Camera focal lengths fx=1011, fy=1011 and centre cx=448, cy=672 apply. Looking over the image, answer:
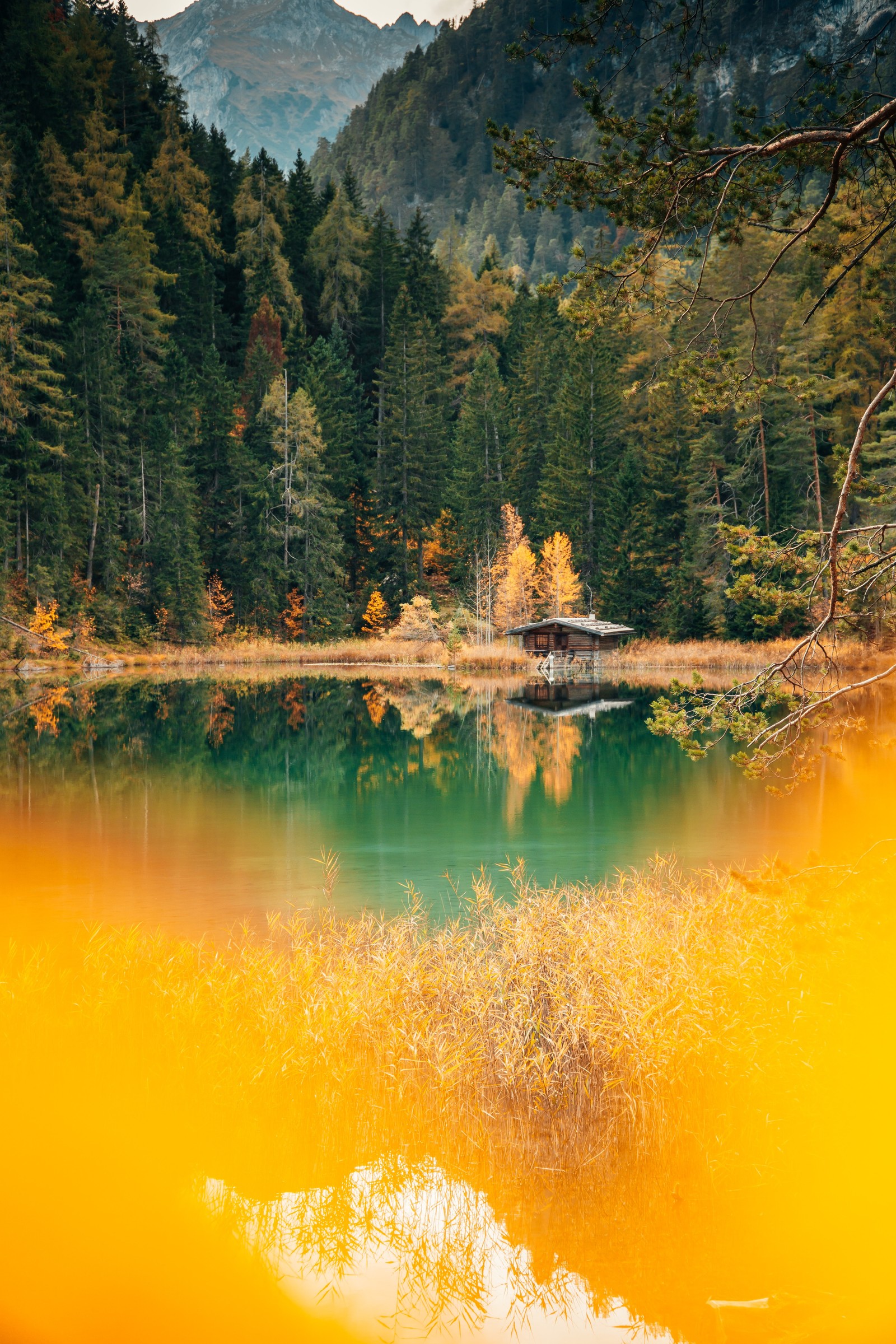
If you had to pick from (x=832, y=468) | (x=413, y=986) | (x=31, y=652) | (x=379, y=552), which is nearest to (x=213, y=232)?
(x=379, y=552)

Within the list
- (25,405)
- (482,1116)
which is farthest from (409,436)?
(482,1116)

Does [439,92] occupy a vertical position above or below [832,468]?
above

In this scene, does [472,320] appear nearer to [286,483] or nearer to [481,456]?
[481,456]

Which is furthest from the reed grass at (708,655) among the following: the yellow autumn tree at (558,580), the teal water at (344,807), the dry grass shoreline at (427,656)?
the teal water at (344,807)

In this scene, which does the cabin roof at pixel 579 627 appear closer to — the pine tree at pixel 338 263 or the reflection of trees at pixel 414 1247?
the pine tree at pixel 338 263

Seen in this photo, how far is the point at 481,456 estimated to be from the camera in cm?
5666

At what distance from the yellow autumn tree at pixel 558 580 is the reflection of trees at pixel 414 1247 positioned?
149ft

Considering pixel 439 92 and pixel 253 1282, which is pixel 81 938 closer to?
pixel 253 1282

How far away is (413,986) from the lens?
6.04 meters

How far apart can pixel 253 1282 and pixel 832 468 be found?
44.5 m

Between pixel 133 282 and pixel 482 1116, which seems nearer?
pixel 482 1116

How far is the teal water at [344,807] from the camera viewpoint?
11.1 meters

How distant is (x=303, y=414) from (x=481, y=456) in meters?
10.5

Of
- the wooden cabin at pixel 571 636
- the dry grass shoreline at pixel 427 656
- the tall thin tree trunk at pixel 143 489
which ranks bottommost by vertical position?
the dry grass shoreline at pixel 427 656
